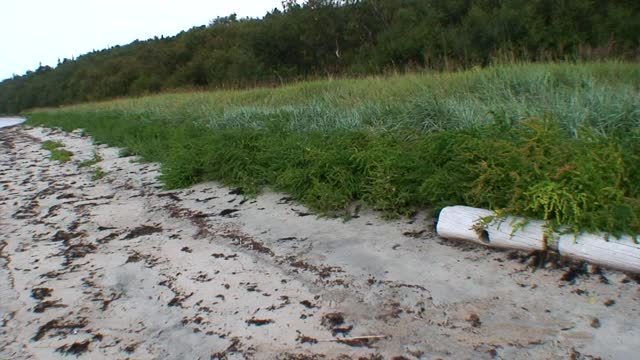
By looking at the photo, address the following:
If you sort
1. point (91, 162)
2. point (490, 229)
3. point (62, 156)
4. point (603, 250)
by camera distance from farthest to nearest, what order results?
point (62, 156) → point (91, 162) → point (490, 229) → point (603, 250)

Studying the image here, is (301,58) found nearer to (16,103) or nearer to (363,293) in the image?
(363,293)

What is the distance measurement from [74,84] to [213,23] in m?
18.4

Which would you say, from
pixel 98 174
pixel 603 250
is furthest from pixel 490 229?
pixel 98 174

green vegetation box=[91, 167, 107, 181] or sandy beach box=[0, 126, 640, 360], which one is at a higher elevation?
green vegetation box=[91, 167, 107, 181]

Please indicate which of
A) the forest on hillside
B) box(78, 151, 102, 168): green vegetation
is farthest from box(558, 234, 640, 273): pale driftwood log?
box(78, 151, 102, 168): green vegetation

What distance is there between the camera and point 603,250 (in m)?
2.99

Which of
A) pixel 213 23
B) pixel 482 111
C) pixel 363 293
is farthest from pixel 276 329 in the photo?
pixel 213 23

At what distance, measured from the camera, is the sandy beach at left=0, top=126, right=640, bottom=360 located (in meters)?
2.60

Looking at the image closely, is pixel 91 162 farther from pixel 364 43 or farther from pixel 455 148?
pixel 364 43

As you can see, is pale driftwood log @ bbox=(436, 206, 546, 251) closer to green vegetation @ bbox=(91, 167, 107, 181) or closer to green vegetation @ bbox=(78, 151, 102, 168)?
green vegetation @ bbox=(91, 167, 107, 181)

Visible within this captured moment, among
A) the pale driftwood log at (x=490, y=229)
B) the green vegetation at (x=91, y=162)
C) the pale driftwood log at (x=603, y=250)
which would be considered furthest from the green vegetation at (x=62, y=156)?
the pale driftwood log at (x=603, y=250)

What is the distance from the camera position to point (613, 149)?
11.0 feet

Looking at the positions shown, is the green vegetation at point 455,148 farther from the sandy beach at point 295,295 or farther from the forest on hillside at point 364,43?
the forest on hillside at point 364,43

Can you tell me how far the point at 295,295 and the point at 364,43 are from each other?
28794 millimetres
